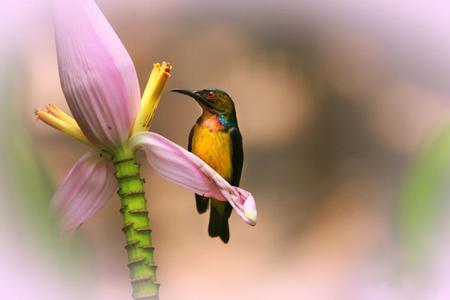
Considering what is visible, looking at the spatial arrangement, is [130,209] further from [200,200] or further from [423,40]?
[423,40]

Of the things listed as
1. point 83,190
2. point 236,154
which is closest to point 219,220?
point 236,154

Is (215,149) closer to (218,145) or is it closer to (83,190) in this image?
(218,145)

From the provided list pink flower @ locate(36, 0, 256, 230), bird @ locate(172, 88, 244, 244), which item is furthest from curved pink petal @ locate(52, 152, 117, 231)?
bird @ locate(172, 88, 244, 244)

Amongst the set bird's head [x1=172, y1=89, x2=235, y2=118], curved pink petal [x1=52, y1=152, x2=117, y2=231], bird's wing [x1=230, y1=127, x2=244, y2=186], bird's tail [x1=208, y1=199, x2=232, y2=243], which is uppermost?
bird's head [x1=172, y1=89, x2=235, y2=118]

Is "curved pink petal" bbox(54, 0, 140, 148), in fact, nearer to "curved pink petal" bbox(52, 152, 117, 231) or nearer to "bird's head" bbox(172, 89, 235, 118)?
"curved pink petal" bbox(52, 152, 117, 231)

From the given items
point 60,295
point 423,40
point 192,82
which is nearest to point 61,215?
point 60,295

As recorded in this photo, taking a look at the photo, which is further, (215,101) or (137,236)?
(215,101)

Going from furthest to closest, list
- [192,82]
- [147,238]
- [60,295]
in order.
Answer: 1. [192,82]
2. [60,295]
3. [147,238]
